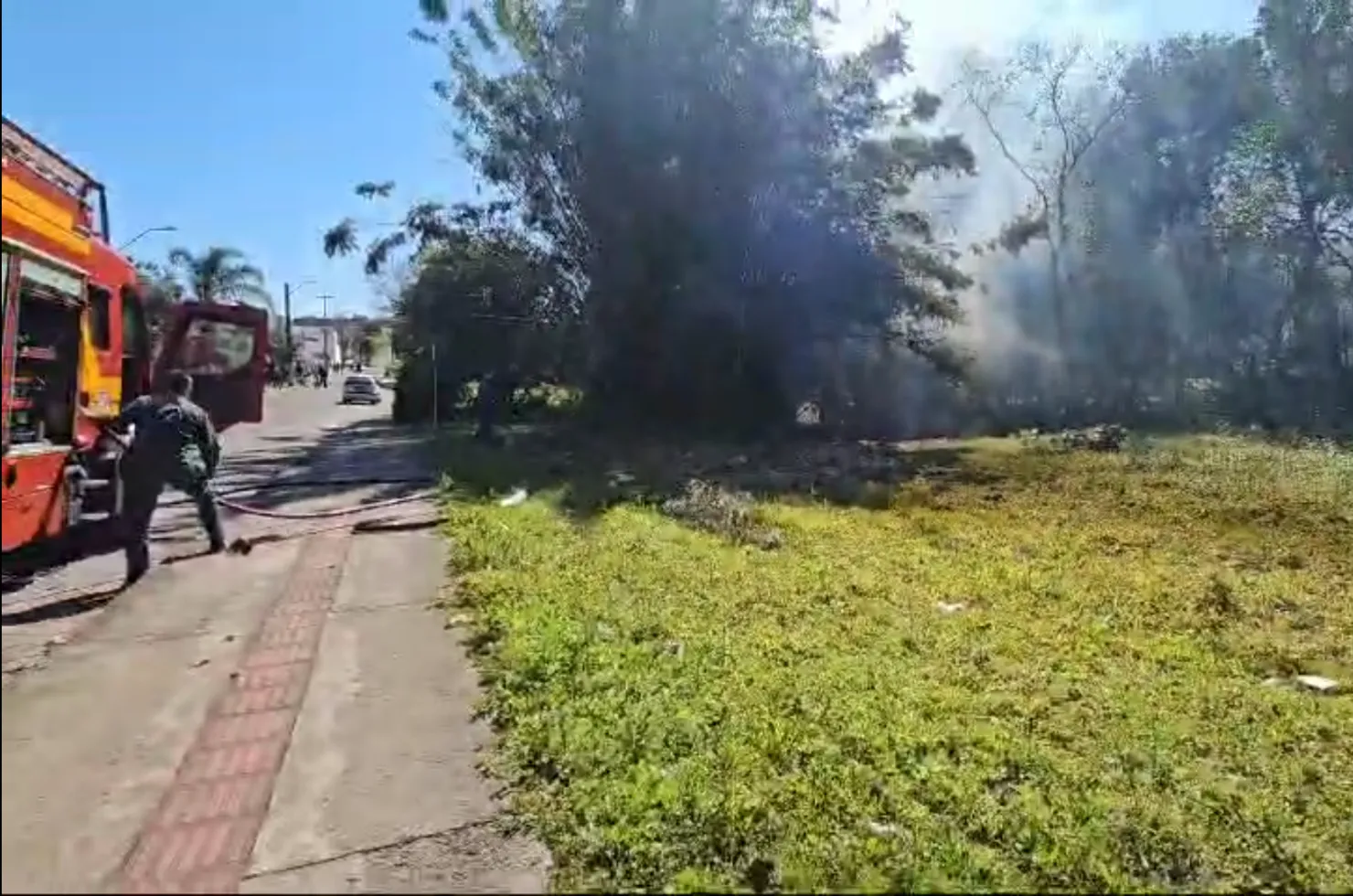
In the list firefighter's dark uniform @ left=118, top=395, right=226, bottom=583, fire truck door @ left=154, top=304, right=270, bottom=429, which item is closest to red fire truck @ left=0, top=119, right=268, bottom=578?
fire truck door @ left=154, top=304, right=270, bottom=429

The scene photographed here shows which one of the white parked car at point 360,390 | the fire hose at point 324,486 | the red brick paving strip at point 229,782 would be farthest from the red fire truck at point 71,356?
the white parked car at point 360,390

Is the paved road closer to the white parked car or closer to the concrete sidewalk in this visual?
the concrete sidewalk

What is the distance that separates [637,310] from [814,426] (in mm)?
5014

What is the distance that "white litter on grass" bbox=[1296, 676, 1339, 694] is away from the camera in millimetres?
6473

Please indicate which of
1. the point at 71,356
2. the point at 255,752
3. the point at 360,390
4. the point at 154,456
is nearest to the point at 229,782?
the point at 255,752

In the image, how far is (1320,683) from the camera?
258 inches

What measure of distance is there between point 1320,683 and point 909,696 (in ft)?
8.88

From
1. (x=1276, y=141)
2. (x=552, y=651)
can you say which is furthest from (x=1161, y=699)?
(x=1276, y=141)

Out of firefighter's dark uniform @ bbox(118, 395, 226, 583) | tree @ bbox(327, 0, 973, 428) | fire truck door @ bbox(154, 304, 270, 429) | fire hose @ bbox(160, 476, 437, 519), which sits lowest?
fire hose @ bbox(160, 476, 437, 519)

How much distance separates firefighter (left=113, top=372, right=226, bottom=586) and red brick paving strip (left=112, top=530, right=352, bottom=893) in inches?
59.8

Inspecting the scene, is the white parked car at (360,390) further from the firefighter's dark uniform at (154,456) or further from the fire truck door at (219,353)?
the firefighter's dark uniform at (154,456)

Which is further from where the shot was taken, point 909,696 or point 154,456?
point 154,456

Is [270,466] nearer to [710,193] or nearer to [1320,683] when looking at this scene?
[710,193]

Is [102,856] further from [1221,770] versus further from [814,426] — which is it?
[814,426]
